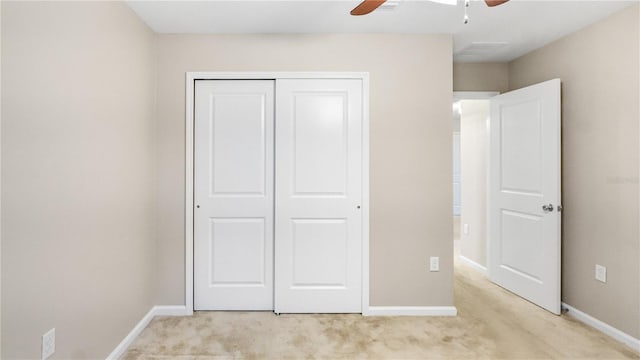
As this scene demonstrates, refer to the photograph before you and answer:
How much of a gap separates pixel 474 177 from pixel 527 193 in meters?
1.01

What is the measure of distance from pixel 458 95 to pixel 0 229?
3.61 m

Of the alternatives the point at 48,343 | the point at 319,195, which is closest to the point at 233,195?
the point at 319,195

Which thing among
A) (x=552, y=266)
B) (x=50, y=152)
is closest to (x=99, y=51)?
(x=50, y=152)

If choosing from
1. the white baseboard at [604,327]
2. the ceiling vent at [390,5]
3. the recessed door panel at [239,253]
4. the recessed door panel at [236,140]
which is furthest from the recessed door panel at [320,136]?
the white baseboard at [604,327]

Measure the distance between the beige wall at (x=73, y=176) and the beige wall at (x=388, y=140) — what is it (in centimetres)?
25

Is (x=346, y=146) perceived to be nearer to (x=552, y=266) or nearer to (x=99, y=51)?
(x=99, y=51)

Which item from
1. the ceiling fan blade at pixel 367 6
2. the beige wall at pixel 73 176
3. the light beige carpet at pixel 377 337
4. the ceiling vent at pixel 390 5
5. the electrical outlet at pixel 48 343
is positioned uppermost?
the ceiling vent at pixel 390 5

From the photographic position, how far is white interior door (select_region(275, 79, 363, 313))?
9.16 ft

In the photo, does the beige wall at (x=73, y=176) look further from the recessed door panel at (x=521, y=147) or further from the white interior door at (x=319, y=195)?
the recessed door panel at (x=521, y=147)

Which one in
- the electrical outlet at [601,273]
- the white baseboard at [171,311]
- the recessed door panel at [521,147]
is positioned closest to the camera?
the electrical outlet at [601,273]

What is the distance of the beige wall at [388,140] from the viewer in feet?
9.09

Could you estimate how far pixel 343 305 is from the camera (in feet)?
9.20

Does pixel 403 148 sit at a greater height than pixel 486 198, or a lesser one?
greater

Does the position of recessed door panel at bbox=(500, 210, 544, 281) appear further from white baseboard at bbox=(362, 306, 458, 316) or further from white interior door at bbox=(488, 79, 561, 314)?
white baseboard at bbox=(362, 306, 458, 316)
